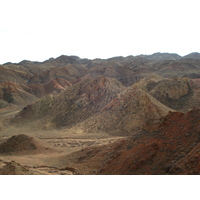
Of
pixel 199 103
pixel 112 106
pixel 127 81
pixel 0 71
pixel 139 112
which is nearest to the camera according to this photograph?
pixel 139 112

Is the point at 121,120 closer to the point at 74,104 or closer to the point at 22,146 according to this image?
the point at 74,104

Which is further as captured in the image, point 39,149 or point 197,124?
point 39,149

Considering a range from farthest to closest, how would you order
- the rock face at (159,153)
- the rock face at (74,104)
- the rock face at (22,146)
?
the rock face at (74,104)
the rock face at (22,146)
the rock face at (159,153)

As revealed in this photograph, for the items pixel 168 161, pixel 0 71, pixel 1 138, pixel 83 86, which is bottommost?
pixel 1 138

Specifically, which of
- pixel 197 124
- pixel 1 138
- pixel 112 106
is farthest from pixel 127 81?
pixel 197 124

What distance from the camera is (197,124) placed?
10320mm

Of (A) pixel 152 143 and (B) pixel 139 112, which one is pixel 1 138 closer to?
(B) pixel 139 112

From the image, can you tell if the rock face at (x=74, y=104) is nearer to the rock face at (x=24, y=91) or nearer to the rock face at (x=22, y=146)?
the rock face at (x=22, y=146)

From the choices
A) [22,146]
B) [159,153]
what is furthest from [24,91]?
[159,153]

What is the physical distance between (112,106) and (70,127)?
6.16m

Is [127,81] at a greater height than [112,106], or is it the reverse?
[127,81]

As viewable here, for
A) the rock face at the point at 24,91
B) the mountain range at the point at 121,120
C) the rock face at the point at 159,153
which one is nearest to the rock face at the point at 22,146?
the mountain range at the point at 121,120

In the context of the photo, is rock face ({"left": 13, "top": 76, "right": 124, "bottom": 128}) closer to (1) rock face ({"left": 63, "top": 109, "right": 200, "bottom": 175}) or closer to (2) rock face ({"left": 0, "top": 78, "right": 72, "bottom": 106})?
(1) rock face ({"left": 63, "top": 109, "right": 200, "bottom": 175})

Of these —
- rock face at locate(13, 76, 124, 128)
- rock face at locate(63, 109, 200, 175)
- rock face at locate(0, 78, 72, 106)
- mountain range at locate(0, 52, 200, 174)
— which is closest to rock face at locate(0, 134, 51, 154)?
mountain range at locate(0, 52, 200, 174)
